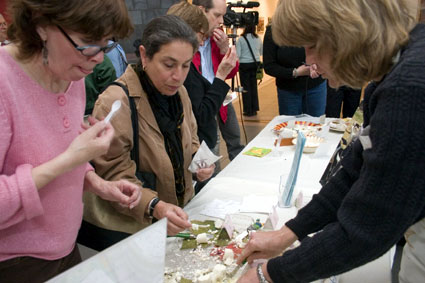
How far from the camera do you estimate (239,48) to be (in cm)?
561

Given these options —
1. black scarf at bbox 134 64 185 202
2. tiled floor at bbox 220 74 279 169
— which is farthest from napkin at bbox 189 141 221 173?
tiled floor at bbox 220 74 279 169

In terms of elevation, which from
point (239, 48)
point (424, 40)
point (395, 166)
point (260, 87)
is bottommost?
point (260, 87)

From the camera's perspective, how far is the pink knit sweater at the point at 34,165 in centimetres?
81

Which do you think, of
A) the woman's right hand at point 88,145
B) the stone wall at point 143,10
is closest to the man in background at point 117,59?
the stone wall at point 143,10

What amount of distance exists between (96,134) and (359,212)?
26.4 inches

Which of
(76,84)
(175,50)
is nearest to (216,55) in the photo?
(175,50)

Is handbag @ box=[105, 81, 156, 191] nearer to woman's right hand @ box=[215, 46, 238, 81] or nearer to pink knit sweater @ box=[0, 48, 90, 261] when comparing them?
pink knit sweater @ box=[0, 48, 90, 261]

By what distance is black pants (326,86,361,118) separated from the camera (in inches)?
146

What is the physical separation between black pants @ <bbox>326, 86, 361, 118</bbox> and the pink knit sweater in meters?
3.18

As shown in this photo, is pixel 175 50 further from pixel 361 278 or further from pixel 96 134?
pixel 361 278

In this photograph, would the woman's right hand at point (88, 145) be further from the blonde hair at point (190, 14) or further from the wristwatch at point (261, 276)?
the blonde hair at point (190, 14)

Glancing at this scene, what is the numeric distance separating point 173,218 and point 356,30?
32.9 inches

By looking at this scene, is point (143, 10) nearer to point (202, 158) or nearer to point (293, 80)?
point (293, 80)

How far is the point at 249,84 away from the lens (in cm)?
589
